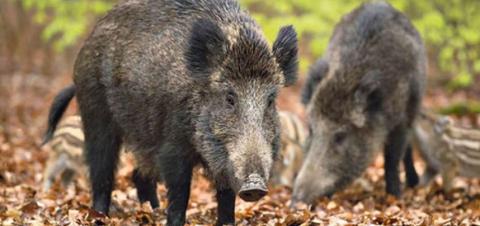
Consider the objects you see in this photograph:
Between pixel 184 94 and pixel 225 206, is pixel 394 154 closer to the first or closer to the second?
pixel 225 206

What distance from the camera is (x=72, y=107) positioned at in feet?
60.6

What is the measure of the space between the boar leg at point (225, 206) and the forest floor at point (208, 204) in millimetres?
330

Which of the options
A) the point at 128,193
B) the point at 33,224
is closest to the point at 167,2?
the point at 33,224

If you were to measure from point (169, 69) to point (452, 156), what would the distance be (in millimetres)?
4616

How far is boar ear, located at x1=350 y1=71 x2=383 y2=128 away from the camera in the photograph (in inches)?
332

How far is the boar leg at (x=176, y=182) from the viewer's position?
210 inches

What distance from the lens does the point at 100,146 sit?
252 inches

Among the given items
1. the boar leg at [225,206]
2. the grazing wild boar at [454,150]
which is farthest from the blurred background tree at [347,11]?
the boar leg at [225,206]

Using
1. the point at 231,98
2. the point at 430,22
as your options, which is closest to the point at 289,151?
A: the point at 430,22

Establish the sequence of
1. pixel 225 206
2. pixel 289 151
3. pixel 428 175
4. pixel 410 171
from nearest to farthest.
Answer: pixel 225 206, pixel 410 171, pixel 428 175, pixel 289 151

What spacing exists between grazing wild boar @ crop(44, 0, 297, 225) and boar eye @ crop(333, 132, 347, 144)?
2917 mm

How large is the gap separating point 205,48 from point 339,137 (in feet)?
12.2

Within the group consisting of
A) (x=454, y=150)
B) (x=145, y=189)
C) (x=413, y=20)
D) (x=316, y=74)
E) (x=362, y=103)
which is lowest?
(x=145, y=189)

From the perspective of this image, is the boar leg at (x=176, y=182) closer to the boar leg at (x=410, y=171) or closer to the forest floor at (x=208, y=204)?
the forest floor at (x=208, y=204)
